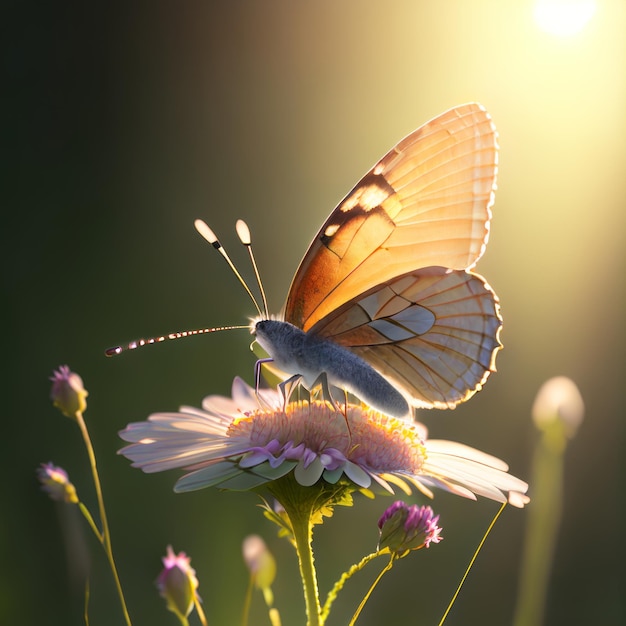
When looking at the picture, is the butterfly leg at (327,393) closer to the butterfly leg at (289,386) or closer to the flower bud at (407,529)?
the butterfly leg at (289,386)

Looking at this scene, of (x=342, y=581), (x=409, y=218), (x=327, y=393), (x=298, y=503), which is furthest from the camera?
(x=409, y=218)

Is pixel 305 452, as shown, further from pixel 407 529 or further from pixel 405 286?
pixel 405 286

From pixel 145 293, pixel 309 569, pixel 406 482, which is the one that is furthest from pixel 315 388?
pixel 145 293

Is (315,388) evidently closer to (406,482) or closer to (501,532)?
(406,482)

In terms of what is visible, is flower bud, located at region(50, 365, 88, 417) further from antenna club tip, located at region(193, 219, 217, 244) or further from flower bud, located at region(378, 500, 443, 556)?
flower bud, located at region(378, 500, 443, 556)

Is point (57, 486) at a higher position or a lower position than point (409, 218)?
lower

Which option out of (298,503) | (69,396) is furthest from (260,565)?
(69,396)

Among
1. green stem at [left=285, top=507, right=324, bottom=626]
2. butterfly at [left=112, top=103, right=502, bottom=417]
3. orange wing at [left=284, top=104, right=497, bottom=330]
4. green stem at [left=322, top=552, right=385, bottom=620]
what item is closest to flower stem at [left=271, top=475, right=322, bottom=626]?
green stem at [left=285, top=507, right=324, bottom=626]

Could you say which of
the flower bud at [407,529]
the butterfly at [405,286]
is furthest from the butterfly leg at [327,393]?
the flower bud at [407,529]
